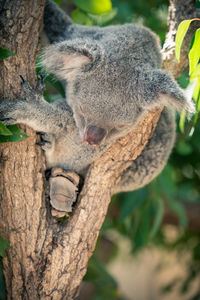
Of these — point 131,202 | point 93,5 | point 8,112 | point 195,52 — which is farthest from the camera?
point 131,202

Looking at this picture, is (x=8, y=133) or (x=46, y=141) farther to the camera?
(x=46, y=141)

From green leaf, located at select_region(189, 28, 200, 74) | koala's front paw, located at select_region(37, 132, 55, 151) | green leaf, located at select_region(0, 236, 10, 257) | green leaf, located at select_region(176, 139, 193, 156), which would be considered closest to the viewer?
green leaf, located at select_region(189, 28, 200, 74)

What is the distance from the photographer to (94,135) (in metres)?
2.19

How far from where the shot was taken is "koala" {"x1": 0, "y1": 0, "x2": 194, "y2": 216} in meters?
2.14

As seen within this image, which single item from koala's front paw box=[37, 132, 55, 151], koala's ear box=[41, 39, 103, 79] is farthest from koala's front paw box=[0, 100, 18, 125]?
koala's ear box=[41, 39, 103, 79]

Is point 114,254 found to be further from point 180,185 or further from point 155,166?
point 155,166

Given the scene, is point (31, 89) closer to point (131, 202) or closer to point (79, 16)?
point (79, 16)

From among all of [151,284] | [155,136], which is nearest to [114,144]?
[155,136]

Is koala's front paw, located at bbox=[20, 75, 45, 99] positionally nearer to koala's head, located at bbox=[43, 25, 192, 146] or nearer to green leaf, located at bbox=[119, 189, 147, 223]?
koala's head, located at bbox=[43, 25, 192, 146]

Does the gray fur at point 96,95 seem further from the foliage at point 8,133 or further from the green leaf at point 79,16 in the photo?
the green leaf at point 79,16

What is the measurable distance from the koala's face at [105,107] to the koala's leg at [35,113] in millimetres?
170

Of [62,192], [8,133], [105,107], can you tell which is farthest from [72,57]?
[62,192]

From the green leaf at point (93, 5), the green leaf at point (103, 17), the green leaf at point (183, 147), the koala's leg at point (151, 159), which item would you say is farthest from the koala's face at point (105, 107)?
the green leaf at point (183, 147)

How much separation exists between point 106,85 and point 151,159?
0.87 metres
